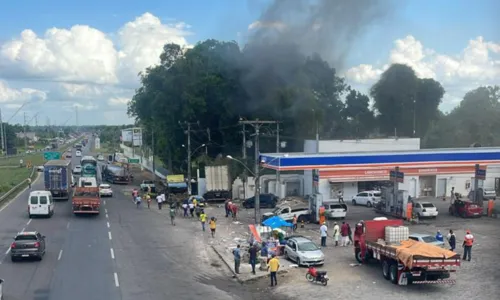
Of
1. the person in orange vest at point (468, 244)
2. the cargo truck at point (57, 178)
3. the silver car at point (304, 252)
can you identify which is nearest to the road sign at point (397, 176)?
the person in orange vest at point (468, 244)

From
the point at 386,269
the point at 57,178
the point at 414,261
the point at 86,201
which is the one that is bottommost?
the point at 386,269

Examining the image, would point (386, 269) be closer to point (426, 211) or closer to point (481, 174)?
point (426, 211)

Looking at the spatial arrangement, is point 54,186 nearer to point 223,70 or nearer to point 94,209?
point 94,209

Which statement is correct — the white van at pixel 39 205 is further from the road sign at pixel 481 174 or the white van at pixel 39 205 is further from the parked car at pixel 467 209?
the road sign at pixel 481 174

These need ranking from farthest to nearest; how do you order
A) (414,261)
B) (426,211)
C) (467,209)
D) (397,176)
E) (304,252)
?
1. (397,176)
2. (467,209)
3. (426,211)
4. (304,252)
5. (414,261)

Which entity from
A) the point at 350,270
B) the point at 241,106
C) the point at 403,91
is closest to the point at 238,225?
the point at 350,270

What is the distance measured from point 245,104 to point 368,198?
23.7 metres

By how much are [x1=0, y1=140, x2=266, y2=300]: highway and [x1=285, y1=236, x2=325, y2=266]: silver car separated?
11.5ft

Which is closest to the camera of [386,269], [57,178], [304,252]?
[386,269]

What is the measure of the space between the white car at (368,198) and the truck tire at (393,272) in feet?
81.7

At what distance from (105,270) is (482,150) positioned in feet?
101

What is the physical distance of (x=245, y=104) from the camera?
6600 cm

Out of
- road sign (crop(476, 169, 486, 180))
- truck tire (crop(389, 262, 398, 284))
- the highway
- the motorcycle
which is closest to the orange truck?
the highway

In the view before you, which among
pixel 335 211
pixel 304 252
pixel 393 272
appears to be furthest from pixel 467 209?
pixel 393 272
